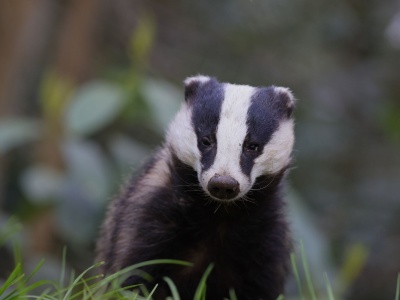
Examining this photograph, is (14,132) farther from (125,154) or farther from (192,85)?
(192,85)

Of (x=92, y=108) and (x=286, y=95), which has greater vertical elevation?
(x=286, y=95)

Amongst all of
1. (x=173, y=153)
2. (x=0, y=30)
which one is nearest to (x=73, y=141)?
(x=0, y=30)

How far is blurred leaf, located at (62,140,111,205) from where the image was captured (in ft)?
19.6

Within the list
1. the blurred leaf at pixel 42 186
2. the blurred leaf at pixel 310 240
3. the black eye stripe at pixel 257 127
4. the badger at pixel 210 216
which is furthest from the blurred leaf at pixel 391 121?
the black eye stripe at pixel 257 127

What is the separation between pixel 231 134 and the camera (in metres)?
3.55

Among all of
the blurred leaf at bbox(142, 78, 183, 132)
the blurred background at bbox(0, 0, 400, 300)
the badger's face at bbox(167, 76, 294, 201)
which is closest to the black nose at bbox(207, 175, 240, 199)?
the badger's face at bbox(167, 76, 294, 201)

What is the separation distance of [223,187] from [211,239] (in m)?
0.59

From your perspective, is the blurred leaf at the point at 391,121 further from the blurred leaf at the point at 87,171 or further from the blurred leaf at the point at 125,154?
the blurred leaf at the point at 87,171

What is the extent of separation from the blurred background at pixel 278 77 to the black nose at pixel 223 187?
3259 mm

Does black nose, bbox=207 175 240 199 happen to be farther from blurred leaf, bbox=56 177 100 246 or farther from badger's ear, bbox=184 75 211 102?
blurred leaf, bbox=56 177 100 246

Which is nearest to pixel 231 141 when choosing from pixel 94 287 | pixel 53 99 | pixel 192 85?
pixel 192 85

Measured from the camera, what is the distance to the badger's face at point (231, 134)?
3.50m

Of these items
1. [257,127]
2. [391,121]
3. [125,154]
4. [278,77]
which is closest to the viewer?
[257,127]

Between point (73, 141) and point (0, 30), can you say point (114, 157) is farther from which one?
point (0, 30)
